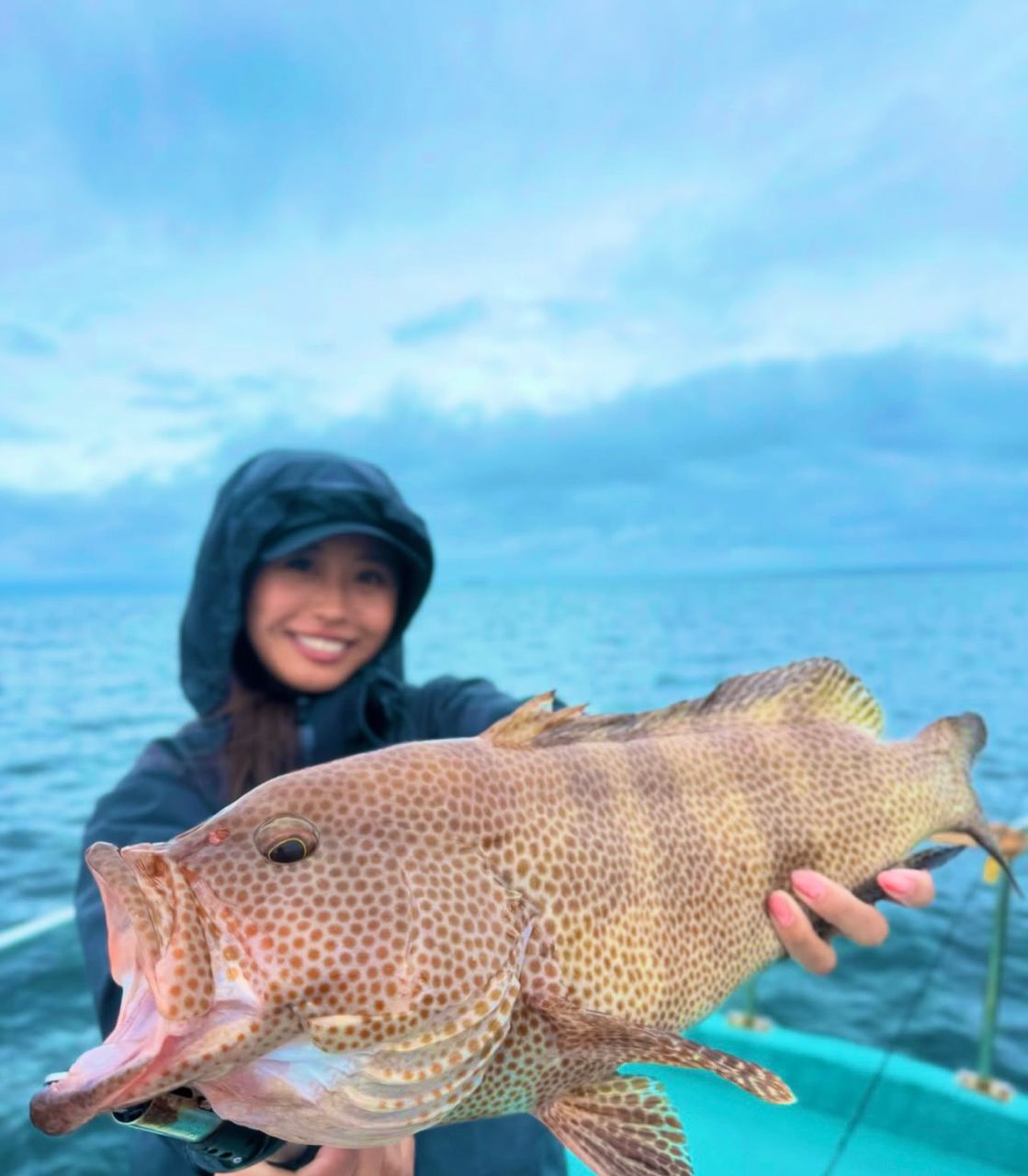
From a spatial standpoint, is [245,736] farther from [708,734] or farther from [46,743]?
[46,743]

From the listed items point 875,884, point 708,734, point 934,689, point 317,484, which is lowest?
point 934,689

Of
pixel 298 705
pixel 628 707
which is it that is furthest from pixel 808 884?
pixel 628 707

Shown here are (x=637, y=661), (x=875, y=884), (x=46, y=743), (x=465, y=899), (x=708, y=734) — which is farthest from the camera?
(x=637, y=661)

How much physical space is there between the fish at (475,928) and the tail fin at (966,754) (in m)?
0.48

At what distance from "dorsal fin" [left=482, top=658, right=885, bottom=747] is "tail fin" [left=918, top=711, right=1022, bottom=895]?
186 millimetres

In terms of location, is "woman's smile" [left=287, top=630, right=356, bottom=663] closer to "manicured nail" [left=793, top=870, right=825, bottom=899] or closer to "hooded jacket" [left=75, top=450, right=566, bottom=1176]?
"hooded jacket" [left=75, top=450, right=566, bottom=1176]

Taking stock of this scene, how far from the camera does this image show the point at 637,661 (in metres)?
30.5

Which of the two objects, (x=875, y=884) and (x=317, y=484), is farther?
(x=317, y=484)

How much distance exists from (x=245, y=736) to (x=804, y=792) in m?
1.94

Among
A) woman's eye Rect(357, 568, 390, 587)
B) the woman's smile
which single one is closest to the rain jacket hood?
woman's eye Rect(357, 568, 390, 587)

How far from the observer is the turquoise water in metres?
5.88

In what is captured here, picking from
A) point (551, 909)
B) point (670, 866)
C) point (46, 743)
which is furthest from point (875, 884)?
point (46, 743)

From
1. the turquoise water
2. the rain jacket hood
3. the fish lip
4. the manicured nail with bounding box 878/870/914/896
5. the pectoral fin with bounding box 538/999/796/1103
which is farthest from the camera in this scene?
the turquoise water

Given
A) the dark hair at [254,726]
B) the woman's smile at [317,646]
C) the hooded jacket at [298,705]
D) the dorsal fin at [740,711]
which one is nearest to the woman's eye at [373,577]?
the hooded jacket at [298,705]
